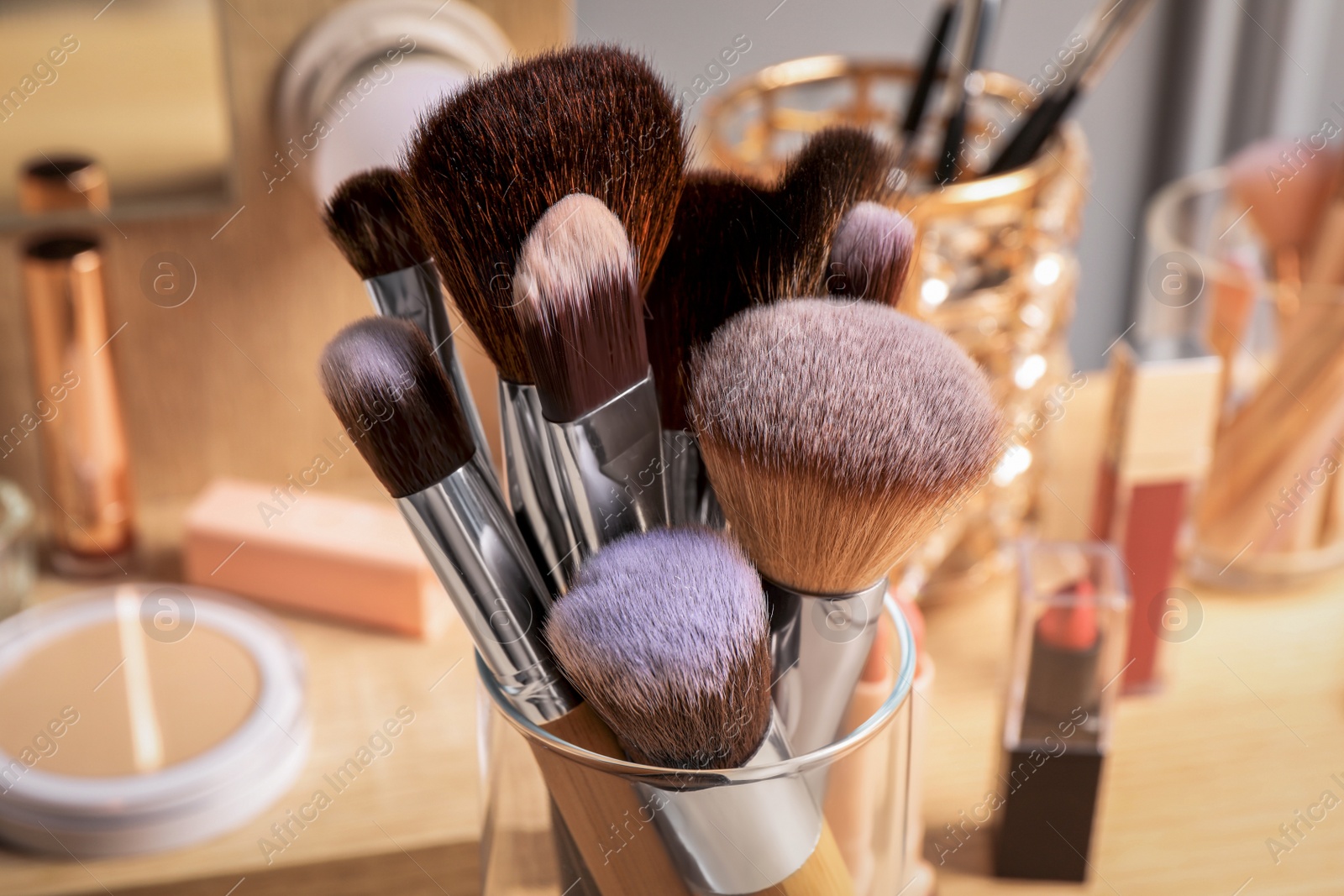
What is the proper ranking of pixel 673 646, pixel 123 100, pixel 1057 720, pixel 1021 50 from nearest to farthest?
pixel 673 646, pixel 1057 720, pixel 123 100, pixel 1021 50

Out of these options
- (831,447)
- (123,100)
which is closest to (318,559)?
(123,100)

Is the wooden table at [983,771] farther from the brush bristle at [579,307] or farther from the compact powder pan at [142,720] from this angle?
the brush bristle at [579,307]

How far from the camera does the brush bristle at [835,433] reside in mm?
229

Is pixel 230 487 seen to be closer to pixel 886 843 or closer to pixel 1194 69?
pixel 886 843

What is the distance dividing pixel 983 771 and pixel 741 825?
22cm

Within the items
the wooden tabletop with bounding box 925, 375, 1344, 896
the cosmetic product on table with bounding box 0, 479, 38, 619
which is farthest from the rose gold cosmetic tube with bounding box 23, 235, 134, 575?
the wooden tabletop with bounding box 925, 375, 1344, 896

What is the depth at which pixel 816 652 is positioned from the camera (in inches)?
9.9

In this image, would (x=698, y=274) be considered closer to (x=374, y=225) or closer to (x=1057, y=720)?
(x=374, y=225)

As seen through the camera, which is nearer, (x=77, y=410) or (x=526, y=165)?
(x=526, y=165)

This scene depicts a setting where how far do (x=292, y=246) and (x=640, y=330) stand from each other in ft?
1.09

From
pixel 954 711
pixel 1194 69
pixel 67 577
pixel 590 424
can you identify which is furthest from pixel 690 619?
pixel 1194 69

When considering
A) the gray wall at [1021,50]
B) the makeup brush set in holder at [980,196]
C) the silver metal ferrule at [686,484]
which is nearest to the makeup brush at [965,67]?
the makeup brush set in holder at [980,196]

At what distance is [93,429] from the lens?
50 cm

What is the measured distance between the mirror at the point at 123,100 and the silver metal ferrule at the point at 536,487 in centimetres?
31
